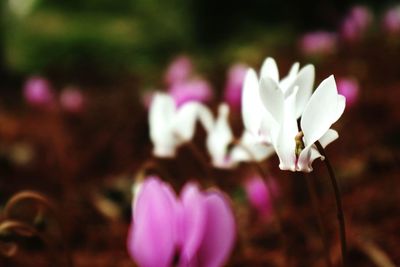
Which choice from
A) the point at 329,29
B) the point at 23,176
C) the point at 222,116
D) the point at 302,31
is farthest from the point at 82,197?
the point at 302,31

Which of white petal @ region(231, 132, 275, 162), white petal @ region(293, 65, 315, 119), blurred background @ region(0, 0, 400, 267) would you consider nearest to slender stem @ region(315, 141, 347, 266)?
white petal @ region(293, 65, 315, 119)

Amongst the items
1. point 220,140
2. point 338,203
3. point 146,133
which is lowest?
point 338,203

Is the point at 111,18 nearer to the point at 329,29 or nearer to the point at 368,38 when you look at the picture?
the point at 329,29

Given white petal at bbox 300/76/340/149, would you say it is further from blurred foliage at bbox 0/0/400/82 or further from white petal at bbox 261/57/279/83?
blurred foliage at bbox 0/0/400/82

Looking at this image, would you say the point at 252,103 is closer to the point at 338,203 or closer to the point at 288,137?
the point at 288,137

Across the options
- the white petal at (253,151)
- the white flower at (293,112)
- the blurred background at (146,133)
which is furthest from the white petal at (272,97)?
the blurred background at (146,133)

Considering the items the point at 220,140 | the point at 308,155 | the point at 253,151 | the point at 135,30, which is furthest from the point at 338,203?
the point at 135,30

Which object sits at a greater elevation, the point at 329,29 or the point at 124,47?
the point at 124,47
